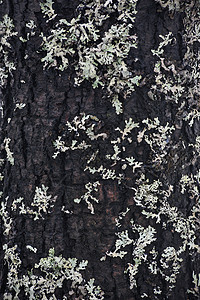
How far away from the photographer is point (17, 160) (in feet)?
4.06

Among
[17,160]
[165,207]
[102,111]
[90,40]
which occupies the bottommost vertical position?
[165,207]

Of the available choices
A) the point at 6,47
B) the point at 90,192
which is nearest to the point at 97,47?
the point at 6,47

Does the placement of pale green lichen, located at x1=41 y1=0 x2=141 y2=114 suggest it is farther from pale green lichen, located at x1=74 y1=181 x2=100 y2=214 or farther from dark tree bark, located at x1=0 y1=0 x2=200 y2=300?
pale green lichen, located at x1=74 y1=181 x2=100 y2=214

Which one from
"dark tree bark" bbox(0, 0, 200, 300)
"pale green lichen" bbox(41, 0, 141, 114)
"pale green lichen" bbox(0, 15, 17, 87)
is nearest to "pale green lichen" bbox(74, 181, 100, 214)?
"dark tree bark" bbox(0, 0, 200, 300)

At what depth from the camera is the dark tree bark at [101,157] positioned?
3.82ft

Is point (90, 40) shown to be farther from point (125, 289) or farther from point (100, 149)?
point (125, 289)

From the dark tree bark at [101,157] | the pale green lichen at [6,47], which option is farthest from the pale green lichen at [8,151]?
the pale green lichen at [6,47]

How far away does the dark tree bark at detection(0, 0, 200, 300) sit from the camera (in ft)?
3.82

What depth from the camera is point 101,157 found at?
3.87 ft

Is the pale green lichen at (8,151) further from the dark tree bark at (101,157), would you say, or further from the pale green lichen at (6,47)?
the pale green lichen at (6,47)

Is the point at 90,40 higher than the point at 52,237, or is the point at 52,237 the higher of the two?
the point at 90,40

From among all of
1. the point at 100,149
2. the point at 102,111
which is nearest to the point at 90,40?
the point at 102,111

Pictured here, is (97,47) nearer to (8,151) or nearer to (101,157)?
(101,157)

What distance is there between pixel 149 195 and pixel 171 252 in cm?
23
